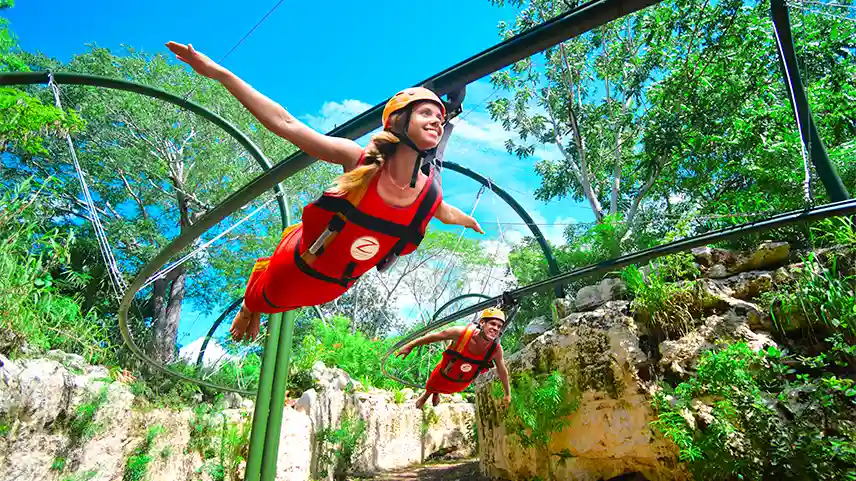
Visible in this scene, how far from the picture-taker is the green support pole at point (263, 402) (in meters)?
4.21

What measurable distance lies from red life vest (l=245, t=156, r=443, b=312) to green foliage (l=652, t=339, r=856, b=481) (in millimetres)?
4161

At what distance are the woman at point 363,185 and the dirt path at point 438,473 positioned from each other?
724 centimetres

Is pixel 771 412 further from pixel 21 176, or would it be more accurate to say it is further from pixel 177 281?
pixel 21 176

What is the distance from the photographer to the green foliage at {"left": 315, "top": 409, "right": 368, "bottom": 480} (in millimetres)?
7793

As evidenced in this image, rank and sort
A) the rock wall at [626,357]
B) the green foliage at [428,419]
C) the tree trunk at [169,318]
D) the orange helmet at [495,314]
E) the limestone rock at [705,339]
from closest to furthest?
the orange helmet at [495,314] < the limestone rock at [705,339] < the rock wall at [626,357] < the green foliage at [428,419] < the tree trunk at [169,318]

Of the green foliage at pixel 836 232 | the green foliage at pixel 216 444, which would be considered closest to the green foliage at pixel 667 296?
the green foliage at pixel 836 232

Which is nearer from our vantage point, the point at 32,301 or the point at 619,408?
the point at 619,408

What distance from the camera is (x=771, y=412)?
4332mm

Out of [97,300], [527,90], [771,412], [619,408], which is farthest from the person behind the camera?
[527,90]

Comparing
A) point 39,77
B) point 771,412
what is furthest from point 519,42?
point 771,412

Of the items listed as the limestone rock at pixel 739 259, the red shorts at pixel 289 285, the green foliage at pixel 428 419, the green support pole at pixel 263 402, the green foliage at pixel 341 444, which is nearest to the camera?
the red shorts at pixel 289 285

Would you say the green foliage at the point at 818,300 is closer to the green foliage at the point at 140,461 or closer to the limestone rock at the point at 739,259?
the limestone rock at the point at 739,259

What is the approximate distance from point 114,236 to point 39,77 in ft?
33.3

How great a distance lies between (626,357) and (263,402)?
13.0 feet
